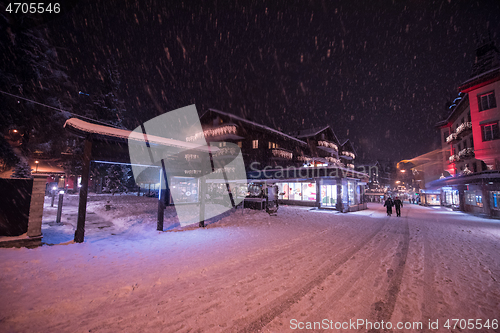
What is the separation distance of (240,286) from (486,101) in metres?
28.5

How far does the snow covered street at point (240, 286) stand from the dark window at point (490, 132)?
1772 centimetres

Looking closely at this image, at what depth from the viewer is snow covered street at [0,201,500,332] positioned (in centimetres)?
313

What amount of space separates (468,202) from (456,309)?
94.2ft

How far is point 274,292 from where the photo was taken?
4.04 metres

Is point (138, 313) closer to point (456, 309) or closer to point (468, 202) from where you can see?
point (456, 309)

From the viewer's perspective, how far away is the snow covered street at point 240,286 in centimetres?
313

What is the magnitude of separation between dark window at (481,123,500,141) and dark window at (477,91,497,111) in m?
1.75

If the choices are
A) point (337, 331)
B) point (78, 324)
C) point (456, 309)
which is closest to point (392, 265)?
point (456, 309)

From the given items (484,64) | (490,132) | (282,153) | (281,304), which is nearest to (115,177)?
(282,153)

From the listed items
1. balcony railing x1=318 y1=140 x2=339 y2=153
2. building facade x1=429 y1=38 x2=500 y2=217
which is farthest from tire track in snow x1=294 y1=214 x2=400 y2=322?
balcony railing x1=318 y1=140 x2=339 y2=153

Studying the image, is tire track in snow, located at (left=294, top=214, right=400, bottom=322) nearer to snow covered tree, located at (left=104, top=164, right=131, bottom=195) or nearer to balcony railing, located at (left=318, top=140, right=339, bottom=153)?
balcony railing, located at (left=318, top=140, right=339, bottom=153)

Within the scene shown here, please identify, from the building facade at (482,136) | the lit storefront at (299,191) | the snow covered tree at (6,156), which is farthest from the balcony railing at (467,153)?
the snow covered tree at (6,156)

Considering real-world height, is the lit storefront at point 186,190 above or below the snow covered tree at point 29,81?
below

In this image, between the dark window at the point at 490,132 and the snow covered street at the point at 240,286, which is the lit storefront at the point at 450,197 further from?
the snow covered street at the point at 240,286
